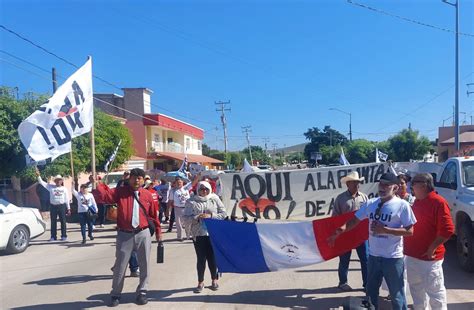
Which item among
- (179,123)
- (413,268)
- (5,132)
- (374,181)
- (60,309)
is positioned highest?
(179,123)

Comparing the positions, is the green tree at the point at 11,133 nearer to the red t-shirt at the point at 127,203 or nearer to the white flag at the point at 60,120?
the white flag at the point at 60,120

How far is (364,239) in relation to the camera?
21.2 feet

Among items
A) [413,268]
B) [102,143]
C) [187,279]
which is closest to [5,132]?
[102,143]

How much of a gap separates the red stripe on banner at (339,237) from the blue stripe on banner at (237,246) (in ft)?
2.93

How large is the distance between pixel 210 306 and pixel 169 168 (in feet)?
149

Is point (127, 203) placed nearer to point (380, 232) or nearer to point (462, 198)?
point (380, 232)

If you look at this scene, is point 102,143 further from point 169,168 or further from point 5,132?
point 169,168

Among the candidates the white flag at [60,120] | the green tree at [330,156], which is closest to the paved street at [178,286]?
the white flag at [60,120]

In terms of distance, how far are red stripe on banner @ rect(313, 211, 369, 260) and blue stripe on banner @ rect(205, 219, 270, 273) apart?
2.93 feet

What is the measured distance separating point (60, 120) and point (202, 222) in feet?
25.3

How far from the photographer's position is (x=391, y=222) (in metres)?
4.72

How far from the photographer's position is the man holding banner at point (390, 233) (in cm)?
469

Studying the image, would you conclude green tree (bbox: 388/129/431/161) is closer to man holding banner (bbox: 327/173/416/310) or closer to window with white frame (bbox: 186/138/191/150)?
window with white frame (bbox: 186/138/191/150)

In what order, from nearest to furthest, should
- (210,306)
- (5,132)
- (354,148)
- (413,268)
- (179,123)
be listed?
(413,268)
(210,306)
(5,132)
(179,123)
(354,148)
